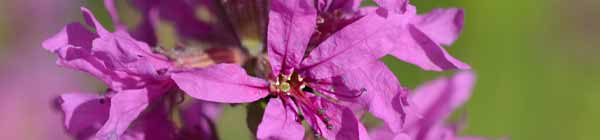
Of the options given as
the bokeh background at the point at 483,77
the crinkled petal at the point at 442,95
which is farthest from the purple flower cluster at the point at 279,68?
the bokeh background at the point at 483,77

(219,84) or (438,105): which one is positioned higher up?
(219,84)

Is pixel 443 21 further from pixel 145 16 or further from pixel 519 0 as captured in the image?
pixel 519 0

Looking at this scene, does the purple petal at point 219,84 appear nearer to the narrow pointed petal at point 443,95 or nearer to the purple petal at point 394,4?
the purple petal at point 394,4

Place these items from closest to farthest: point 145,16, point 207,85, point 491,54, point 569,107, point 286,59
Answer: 1. point 207,85
2. point 286,59
3. point 145,16
4. point 491,54
5. point 569,107

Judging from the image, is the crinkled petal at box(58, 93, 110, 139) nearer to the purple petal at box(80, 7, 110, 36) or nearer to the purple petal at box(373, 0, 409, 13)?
the purple petal at box(80, 7, 110, 36)

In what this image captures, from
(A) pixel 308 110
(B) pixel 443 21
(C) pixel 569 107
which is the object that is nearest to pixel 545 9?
(C) pixel 569 107

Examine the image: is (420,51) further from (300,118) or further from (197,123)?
(197,123)

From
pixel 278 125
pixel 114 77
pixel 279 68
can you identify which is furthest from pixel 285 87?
pixel 114 77
